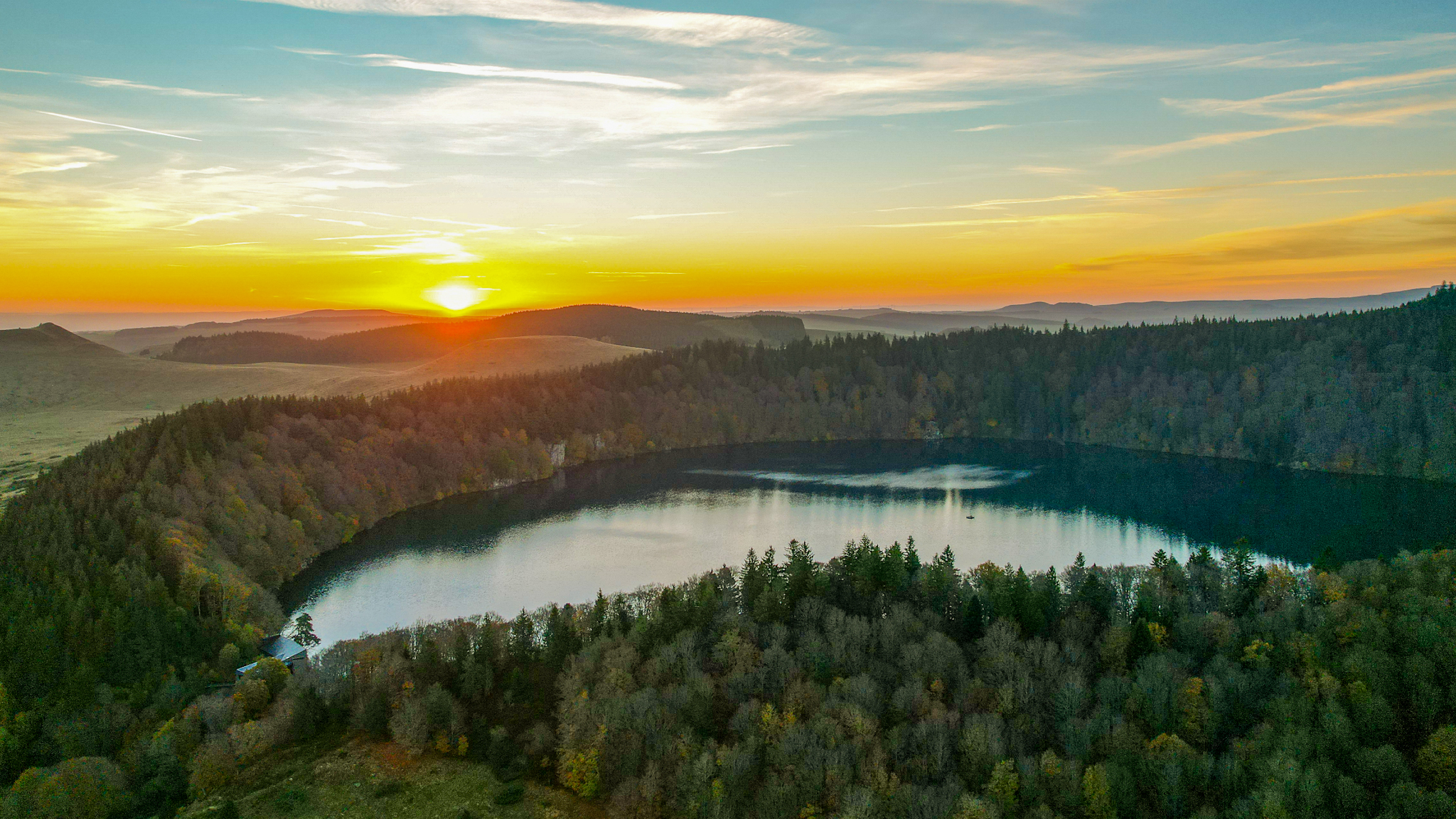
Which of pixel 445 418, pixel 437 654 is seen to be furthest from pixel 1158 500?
pixel 445 418

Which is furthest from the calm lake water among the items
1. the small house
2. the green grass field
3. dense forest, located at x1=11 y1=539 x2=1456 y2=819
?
the green grass field

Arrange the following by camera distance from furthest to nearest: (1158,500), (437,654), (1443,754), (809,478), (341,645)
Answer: (809,478) < (1158,500) < (341,645) < (437,654) < (1443,754)

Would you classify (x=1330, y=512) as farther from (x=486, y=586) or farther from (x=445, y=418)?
(x=445, y=418)

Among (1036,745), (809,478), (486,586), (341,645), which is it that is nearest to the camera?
(1036,745)

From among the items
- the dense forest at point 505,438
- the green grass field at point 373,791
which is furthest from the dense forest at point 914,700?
the dense forest at point 505,438

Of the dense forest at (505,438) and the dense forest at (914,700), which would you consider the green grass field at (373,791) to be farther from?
the dense forest at (505,438)

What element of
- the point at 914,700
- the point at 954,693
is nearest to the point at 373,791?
the point at 914,700

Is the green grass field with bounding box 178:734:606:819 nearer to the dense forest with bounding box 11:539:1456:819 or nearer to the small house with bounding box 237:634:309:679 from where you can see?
the dense forest with bounding box 11:539:1456:819

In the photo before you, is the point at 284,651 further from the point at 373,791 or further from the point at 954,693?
the point at 954,693
